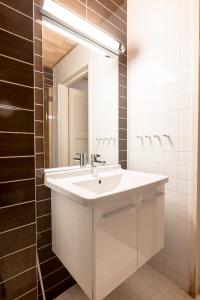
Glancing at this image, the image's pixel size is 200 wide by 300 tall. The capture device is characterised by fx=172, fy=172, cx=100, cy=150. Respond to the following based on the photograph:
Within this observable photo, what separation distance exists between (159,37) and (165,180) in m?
1.09

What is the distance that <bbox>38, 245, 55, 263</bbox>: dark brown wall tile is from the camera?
110 cm

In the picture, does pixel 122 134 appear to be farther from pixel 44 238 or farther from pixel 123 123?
pixel 44 238

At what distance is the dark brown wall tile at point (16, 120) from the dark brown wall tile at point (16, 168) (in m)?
0.13

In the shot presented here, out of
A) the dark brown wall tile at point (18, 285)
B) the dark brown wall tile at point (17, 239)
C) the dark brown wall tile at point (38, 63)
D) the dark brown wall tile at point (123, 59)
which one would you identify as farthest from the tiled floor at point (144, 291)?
the dark brown wall tile at point (123, 59)

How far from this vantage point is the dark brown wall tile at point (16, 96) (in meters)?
0.71

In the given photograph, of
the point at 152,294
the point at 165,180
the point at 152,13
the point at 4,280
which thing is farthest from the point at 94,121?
the point at 152,294

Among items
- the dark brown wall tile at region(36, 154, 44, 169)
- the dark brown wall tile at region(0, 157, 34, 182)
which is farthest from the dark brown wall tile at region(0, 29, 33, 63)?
the dark brown wall tile at region(36, 154, 44, 169)

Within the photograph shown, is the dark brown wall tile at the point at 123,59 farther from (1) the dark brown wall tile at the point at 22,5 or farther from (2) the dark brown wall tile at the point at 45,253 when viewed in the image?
(2) the dark brown wall tile at the point at 45,253

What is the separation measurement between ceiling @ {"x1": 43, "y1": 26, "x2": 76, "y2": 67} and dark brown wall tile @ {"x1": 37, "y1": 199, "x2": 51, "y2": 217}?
914mm

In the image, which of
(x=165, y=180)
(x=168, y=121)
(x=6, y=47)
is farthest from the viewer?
(x=168, y=121)

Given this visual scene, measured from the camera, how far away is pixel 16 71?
0.73 m

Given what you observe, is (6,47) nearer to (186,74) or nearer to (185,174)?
(186,74)

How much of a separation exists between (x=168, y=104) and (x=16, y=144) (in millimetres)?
1082

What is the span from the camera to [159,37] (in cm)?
133
